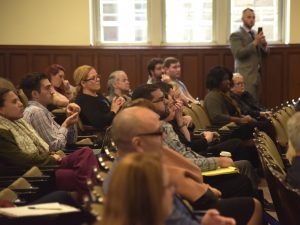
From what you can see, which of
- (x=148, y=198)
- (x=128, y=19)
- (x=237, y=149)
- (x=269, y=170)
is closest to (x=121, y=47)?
(x=128, y=19)

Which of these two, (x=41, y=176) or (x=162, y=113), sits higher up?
(x=162, y=113)

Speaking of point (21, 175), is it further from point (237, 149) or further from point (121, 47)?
point (121, 47)

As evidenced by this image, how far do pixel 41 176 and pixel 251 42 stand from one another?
552 centimetres

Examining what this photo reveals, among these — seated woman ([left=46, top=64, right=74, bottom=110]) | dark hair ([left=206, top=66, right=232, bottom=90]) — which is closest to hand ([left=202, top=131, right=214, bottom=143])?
dark hair ([left=206, top=66, right=232, bottom=90])

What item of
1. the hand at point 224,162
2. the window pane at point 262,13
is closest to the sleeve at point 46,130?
the hand at point 224,162

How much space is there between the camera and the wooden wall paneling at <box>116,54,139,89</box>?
9156 millimetres

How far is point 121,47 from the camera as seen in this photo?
9117mm

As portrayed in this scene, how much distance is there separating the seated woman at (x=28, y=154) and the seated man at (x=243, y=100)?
343cm

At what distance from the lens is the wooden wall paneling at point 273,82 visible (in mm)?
9312

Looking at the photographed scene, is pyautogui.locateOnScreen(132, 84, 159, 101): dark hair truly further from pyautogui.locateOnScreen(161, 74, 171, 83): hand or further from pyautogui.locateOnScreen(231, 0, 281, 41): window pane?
pyautogui.locateOnScreen(231, 0, 281, 41): window pane

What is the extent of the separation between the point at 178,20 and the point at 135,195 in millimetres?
7876

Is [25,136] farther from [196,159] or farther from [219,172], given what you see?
[219,172]

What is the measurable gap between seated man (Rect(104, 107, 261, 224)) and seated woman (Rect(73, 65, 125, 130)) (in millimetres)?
2329

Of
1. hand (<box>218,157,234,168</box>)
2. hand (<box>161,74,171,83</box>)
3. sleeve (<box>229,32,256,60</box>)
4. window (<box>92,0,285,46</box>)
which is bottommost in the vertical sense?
hand (<box>218,157,234,168</box>)
